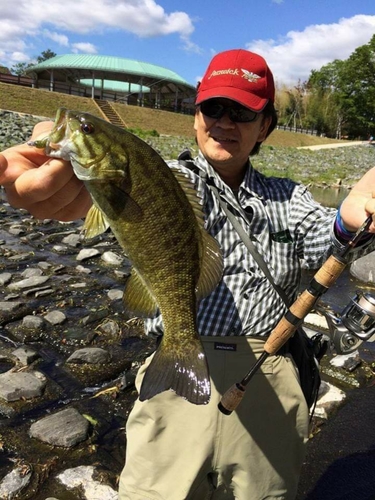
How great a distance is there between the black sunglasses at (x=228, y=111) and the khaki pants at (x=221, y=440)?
138 centimetres

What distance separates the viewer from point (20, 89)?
115 ft

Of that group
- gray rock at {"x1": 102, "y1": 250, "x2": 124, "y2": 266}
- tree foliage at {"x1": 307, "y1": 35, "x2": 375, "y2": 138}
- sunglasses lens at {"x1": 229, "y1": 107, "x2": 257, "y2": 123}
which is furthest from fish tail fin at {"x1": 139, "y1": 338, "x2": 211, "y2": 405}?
tree foliage at {"x1": 307, "y1": 35, "x2": 375, "y2": 138}

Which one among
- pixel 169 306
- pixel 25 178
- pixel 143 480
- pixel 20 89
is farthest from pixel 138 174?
pixel 20 89

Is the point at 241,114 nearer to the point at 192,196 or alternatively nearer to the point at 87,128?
the point at 192,196

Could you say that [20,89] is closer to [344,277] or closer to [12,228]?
[12,228]

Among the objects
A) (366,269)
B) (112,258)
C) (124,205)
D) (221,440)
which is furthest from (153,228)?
(366,269)

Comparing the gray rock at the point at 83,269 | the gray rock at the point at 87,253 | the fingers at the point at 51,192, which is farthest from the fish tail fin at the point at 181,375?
the gray rock at the point at 87,253

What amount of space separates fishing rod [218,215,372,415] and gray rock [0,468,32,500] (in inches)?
66.3

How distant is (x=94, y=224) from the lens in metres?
2.01

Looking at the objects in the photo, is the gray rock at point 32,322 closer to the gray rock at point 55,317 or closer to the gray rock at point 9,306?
the gray rock at point 55,317

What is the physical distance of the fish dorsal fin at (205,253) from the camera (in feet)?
6.98

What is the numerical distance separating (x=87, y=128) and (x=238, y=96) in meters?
1.28

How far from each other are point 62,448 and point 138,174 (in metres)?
2.62

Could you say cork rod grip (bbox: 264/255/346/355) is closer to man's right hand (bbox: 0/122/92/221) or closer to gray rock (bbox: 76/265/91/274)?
man's right hand (bbox: 0/122/92/221)
